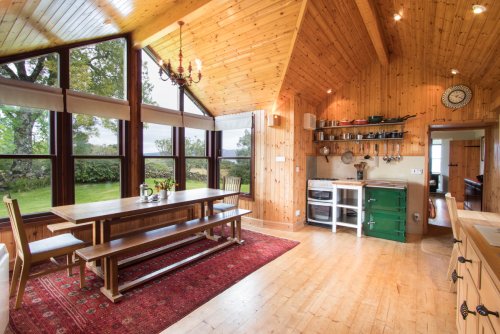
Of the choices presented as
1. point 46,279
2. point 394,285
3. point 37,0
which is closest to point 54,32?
point 37,0

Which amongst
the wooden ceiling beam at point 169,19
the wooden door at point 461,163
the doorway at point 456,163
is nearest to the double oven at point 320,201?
the wooden ceiling beam at point 169,19

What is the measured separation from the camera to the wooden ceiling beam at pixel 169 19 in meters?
3.01

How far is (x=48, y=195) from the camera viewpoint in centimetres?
343

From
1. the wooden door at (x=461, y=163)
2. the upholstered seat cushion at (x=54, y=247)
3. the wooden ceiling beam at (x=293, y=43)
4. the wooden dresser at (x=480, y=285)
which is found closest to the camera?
the wooden dresser at (x=480, y=285)

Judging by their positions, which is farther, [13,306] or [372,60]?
[372,60]

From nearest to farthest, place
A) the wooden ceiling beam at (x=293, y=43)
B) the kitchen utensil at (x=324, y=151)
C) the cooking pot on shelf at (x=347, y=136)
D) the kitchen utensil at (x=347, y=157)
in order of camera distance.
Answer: the wooden ceiling beam at (x=293, y=43) → the cooking pot on shelf at (x=347, y=136) → the kitchen utensil at (x=347, y=157) → the kitchen utensil at (x=324, y=151)

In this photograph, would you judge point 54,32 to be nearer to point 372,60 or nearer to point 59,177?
point 59,177

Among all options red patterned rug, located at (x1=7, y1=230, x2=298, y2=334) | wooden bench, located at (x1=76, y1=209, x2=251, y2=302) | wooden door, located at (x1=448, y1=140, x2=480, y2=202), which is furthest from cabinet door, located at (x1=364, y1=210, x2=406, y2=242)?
wooden door, located at (x1=448, y1=140, x2=480, y2=202)

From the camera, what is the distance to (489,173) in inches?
184

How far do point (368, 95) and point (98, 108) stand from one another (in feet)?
15.8

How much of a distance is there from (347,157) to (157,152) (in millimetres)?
3786

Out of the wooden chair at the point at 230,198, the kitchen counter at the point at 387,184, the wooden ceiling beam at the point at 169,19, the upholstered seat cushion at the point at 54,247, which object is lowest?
the upholstered seat cushion at the point at 54,247

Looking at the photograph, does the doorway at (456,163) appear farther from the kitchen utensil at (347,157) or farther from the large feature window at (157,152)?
the large feature window at (157,152)

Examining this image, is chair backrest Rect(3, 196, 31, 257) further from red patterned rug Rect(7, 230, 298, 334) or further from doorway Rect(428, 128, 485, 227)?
doorway Rect(428, 128, 485, 227)
